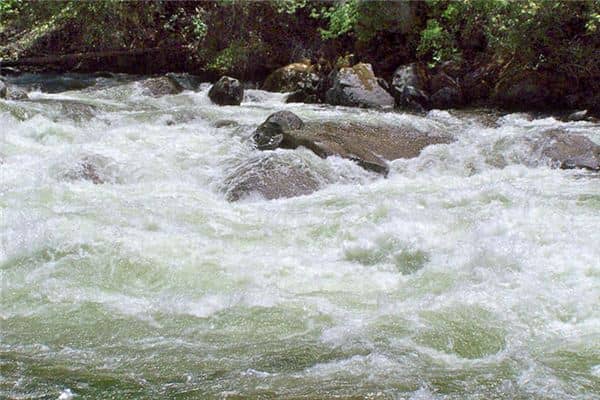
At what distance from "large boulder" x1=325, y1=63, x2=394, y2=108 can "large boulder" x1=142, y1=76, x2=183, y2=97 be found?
3.29 metres

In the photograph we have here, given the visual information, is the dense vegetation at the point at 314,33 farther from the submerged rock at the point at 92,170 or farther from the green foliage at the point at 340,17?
the submerged rock at the point at 92,170

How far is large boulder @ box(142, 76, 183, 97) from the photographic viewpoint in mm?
13323

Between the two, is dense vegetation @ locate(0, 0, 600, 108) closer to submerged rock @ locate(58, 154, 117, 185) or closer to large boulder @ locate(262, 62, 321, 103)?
large boulder @ locate(262, 62, 321, 103)

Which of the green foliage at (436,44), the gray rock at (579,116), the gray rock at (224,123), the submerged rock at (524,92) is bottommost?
the gray rock at (224,123)

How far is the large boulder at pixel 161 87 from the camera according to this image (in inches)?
525

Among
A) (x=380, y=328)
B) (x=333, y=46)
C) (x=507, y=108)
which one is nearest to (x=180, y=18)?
(x=333, y=46)

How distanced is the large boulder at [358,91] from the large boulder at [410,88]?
0.22 m

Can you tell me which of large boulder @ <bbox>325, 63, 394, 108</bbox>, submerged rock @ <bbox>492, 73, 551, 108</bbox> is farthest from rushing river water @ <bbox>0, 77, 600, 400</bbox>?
large boulder @ <bbox>325, 63, 394, 108</bbox>

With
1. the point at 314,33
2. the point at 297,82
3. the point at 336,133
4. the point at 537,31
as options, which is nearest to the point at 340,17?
the point at 314,33

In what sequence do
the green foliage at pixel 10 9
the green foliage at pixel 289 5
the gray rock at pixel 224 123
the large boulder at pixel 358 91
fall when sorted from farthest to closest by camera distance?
the green foliage at pixel 10 9, the green foliage at pixel 289 5, the large boulder at pixel 358 91, the gray rock at pixel 224 123

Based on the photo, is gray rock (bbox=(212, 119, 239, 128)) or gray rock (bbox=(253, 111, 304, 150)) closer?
gray rock (bbox=(253, 111, 304, 150))

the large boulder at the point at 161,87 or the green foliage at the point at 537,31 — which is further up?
the green foliage at the point at 537,31

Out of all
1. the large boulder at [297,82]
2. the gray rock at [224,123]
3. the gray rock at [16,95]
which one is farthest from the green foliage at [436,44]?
the gray rock at [16,95]

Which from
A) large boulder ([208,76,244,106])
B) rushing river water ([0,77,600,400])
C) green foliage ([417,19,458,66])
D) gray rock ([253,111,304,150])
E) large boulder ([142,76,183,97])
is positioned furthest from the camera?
large boulder ([142,76,183,97])
